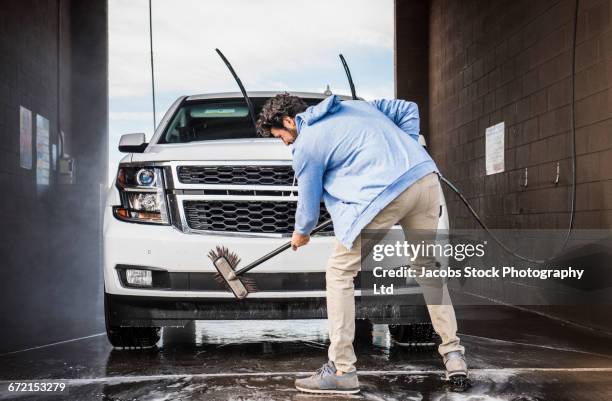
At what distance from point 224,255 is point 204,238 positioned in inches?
6.9

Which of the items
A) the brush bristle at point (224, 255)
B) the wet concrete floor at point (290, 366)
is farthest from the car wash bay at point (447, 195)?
the brush bristle at point (224, 255)

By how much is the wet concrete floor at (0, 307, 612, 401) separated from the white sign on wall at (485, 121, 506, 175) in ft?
9.15

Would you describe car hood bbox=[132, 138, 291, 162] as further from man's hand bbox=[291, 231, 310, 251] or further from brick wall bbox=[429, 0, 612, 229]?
brick wall bbox=[429, 0, 612, 229]

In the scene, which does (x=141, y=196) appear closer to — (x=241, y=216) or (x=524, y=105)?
(x=241, y=216)

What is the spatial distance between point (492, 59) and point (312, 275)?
571 centimetres

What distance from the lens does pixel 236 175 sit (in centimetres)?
521

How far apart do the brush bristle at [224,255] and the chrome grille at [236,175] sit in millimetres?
448

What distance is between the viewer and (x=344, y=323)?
13.8 feet

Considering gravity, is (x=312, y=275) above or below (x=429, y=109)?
below

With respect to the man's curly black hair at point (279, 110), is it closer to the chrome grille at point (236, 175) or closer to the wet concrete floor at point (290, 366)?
the chrome grille at point (236, 175)

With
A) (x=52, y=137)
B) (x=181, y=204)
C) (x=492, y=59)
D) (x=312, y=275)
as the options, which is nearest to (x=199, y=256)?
(x=181, y=204)

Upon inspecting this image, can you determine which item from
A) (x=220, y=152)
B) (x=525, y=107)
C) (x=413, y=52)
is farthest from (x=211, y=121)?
(x=413, y=52)

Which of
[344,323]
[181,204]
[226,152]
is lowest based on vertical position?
[344,323]

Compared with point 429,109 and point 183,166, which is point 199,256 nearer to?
point 183,166
